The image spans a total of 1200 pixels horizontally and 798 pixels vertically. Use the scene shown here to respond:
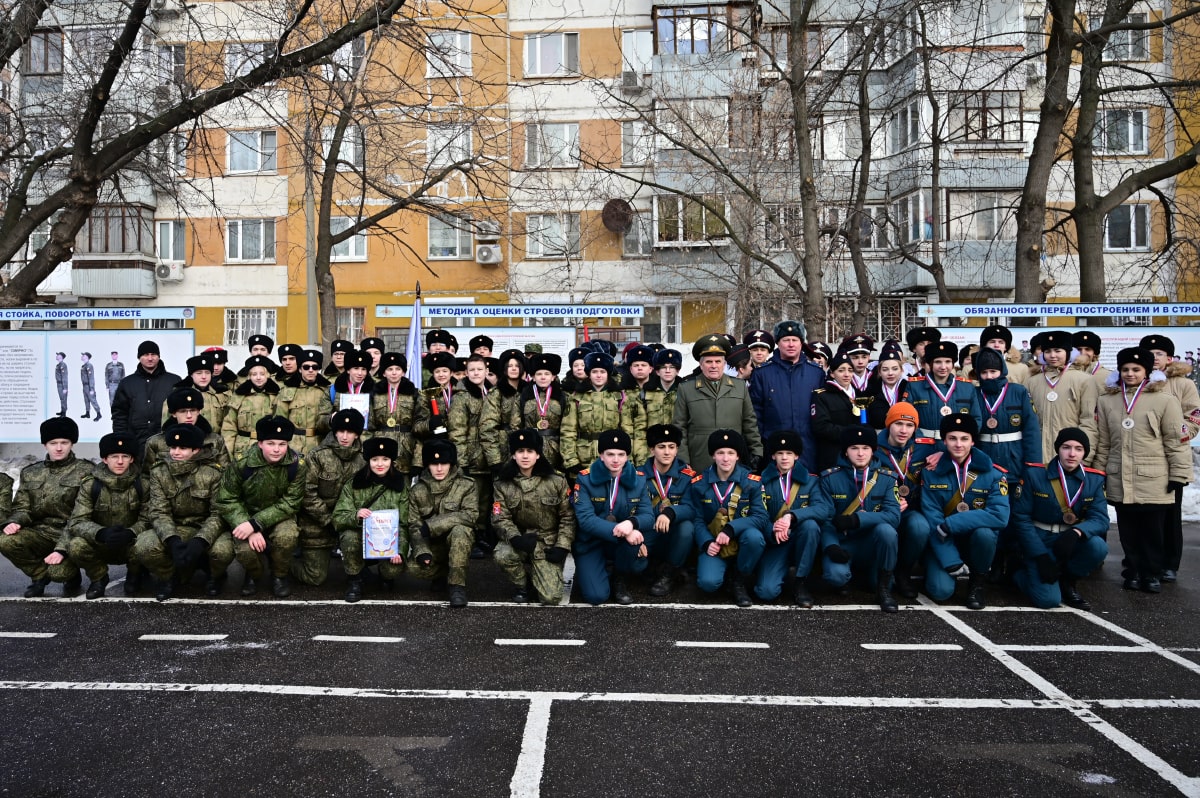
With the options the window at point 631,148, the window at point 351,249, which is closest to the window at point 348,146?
the window at point 351,249

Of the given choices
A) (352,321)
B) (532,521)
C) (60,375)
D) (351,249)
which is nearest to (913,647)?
(532,521)

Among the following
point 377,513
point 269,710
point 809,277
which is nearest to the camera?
point 269,710

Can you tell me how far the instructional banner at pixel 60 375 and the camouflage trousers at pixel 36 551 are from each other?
684 centimetres

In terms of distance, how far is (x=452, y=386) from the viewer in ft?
32.1

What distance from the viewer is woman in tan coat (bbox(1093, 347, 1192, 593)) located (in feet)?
26.6

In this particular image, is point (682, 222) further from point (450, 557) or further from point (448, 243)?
point (450, 557)

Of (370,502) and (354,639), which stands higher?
(370,502)

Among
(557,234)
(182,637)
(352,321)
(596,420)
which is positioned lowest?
(182,637)

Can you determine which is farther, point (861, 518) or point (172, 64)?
point (172, 64)

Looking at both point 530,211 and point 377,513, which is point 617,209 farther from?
point 377,513

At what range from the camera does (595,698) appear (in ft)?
17.4

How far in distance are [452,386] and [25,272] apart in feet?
23.4

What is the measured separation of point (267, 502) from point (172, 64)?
782cm

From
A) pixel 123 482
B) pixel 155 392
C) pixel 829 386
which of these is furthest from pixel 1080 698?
pixel 155 392
